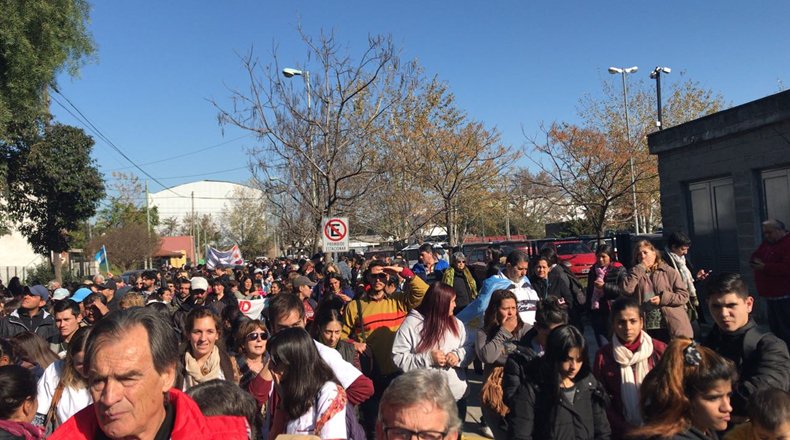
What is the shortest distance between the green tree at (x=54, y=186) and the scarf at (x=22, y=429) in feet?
75.1

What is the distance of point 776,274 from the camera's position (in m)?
6.93

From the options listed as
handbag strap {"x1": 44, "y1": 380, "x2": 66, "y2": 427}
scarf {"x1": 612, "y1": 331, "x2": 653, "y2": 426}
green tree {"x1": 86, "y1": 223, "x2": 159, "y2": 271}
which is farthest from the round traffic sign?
green tree {"x1": 86, "y1": 223, "x2": 159, "y2": 271}

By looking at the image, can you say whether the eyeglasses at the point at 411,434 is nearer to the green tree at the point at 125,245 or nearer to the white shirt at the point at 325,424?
the white shirt at the point at 325,424

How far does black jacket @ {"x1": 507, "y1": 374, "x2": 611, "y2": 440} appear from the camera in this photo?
3.87 metres

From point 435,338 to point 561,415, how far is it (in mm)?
1587

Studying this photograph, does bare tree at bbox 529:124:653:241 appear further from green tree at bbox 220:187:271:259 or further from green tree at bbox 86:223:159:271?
green tree at bbox 220:187:271:259

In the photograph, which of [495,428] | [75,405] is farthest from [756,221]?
[75,405]

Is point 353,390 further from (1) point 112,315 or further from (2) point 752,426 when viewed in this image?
(2) point 752,426

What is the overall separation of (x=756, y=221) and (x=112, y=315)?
1178 centimetres

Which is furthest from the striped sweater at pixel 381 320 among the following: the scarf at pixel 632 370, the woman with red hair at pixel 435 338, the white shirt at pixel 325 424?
the white shirt at pixel 325 424

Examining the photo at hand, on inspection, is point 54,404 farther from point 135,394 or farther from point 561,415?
point 561,415

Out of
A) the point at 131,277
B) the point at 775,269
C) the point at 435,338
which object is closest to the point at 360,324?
the point at 435,338

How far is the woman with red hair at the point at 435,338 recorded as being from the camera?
5254 millimetres

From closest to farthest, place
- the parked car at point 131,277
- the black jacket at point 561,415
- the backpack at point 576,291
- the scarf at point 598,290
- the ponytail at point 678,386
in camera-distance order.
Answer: the ponytail at point 678,386 → the black jacket at point 561,415 → the scarf at point 598,290 → the backpack at point 576,291 → the parked car at point 131,277
